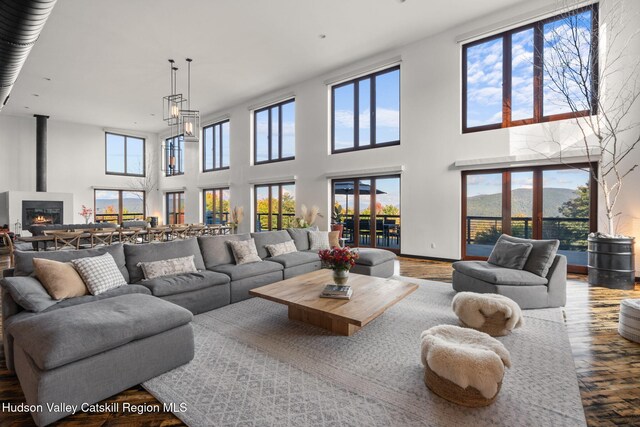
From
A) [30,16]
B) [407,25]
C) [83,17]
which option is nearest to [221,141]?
[83,17]

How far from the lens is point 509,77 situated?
5922 millimetres

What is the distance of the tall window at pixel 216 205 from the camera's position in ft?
37.9

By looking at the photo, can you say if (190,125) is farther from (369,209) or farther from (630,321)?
(630,321)

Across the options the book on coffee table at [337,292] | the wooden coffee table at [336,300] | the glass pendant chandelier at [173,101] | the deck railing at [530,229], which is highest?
the glass pendant chandelier at [173,101]

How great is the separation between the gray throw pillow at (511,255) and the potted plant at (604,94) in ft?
5.30

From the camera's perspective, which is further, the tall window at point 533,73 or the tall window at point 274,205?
the tall window at point 274,205

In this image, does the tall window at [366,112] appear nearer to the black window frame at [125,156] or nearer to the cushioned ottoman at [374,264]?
the cushioned ottoman at [374,264]

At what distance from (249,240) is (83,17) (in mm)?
5087

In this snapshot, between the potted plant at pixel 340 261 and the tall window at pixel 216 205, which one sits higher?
the tall window at pixel 216 205

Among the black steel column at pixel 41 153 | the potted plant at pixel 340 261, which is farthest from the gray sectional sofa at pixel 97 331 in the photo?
the black steel column at pixel 41 153

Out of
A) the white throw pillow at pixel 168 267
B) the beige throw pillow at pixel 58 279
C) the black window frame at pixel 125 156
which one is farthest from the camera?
the black window frame at pixel 125 156

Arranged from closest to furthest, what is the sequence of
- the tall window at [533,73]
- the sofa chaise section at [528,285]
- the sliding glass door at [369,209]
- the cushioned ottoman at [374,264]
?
1. the sofa chaise section at [528,285]
2. the cushioned ottoman at [374,264]
3. the tall window at [533,73]
4. the sliding glass door at [369,209]

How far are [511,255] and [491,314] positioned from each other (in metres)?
1.49

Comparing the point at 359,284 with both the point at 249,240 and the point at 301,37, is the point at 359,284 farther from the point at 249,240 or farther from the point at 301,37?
the point at 301,37
